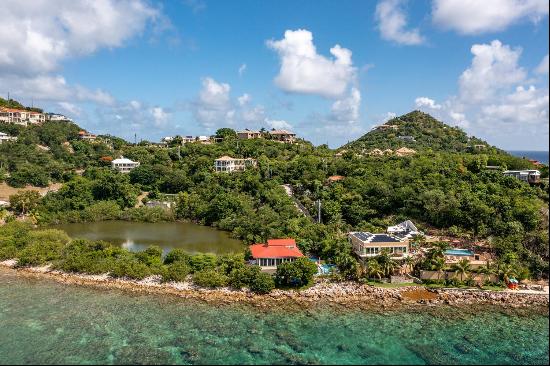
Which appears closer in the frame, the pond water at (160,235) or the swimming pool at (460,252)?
the swimming pool at (460,252)

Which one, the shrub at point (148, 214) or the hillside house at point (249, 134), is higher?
the hillside house at point (249, 134)

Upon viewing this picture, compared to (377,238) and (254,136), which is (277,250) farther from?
(254,136)

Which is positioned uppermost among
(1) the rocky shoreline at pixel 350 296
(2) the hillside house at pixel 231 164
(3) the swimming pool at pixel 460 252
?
(2) the hillside house at pixel 231 164

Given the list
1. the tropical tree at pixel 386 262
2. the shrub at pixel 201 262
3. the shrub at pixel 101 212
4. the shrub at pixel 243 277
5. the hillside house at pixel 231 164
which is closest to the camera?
the shrub at pixel 243 277

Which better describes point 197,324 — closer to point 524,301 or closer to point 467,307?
point 467,307

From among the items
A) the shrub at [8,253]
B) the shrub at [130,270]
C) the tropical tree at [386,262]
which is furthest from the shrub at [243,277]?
the shrub at [8,253]

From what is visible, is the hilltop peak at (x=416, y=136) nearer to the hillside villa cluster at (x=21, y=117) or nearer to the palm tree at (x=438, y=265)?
the palm tree at (x=438, y=265)
